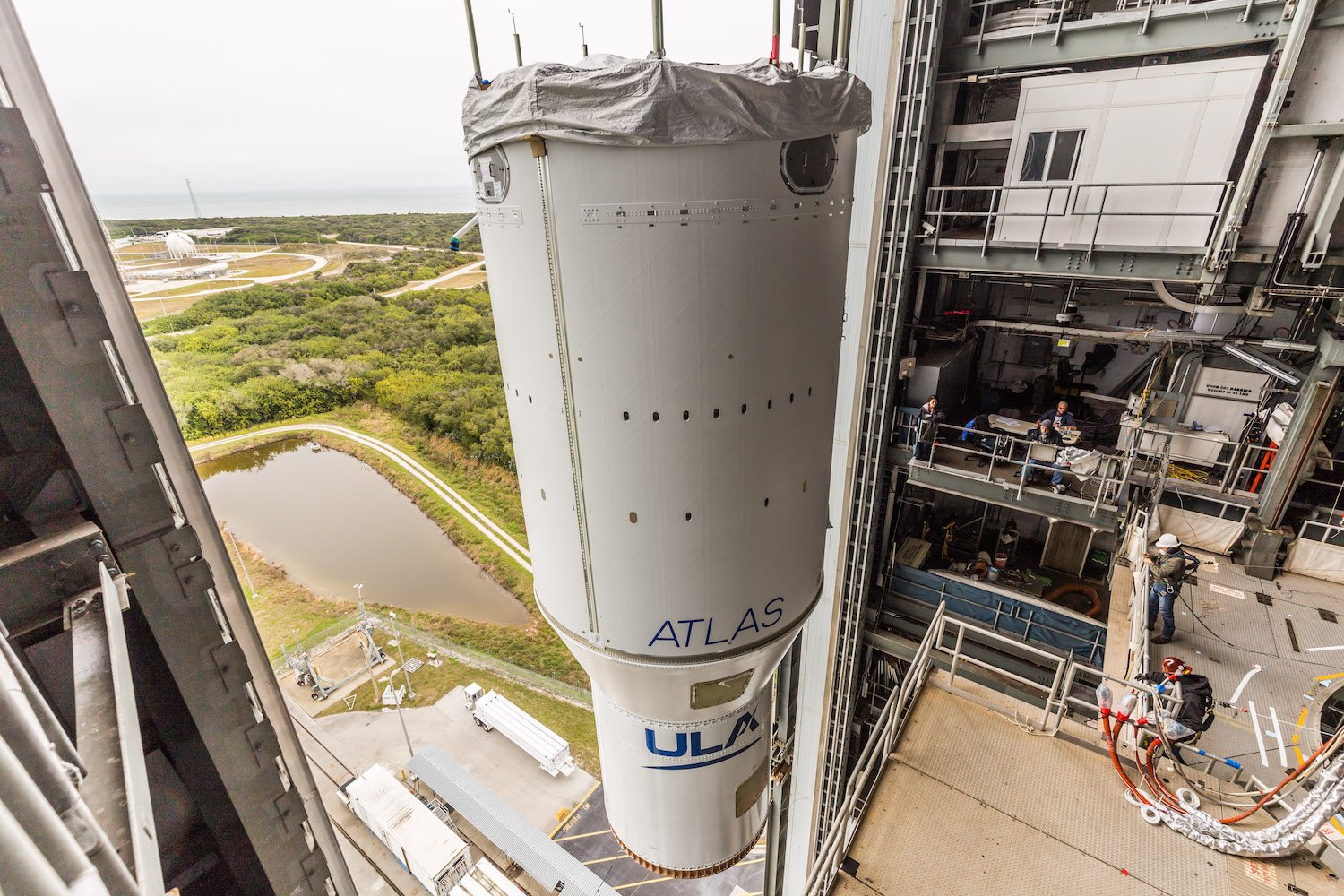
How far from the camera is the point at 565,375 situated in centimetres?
333

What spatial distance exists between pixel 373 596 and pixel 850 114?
25520mm

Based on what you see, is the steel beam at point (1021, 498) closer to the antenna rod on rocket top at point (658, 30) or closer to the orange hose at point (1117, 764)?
the orange hose at point (1117, 764)

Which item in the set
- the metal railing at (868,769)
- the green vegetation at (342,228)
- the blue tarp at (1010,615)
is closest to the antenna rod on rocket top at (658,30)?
the metal railing at (868,769)

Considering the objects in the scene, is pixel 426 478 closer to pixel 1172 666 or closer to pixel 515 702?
pixel 515 702

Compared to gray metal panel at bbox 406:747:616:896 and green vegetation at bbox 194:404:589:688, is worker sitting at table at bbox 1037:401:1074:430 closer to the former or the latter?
gray metal panel at bbox 406:747:616:896

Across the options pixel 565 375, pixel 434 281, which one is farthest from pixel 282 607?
pixel 434 281

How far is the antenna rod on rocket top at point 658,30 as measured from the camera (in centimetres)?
276

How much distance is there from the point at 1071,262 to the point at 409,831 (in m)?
16.8

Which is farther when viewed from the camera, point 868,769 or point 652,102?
point 868,769

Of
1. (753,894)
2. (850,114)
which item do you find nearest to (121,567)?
(850,114)

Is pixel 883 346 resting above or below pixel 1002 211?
below

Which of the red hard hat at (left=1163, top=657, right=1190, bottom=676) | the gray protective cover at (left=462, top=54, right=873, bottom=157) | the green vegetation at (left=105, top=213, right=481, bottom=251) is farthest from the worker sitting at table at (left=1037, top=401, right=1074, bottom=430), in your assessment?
the green vegetation at (left=105, top=213, right=481, bottom=251)

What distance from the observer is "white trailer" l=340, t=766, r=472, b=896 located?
1253 cm

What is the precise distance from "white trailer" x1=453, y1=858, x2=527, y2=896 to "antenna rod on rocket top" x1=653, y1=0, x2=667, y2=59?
Answer: 14.9 metres
